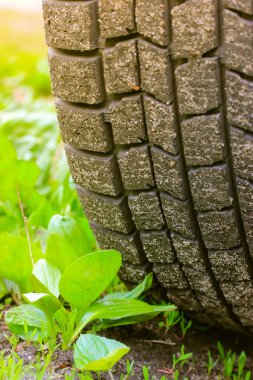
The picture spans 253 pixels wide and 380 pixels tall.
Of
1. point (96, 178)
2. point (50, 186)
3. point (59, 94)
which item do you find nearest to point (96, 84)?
point (59, 94)

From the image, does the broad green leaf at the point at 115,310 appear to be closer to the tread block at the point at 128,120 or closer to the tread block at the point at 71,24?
the tread block at the point at 128,120

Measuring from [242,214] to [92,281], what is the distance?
35 cm

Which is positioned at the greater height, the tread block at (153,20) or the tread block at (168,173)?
the tread block at (153,20)

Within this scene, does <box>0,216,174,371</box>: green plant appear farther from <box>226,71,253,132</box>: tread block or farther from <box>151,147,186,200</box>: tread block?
<box>226,71,253,132</box>: tread block

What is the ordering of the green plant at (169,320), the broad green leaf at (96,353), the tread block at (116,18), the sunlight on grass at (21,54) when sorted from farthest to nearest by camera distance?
the sunlight on grass at (21,54) → the green plant at (169,320) → the broad green leaf at (96,353) → the tread block at (116,18)

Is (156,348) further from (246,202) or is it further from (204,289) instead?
(246,202)

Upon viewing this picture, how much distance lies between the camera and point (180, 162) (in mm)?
1387

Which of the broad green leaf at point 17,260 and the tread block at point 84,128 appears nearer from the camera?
the tread block at point 84,128

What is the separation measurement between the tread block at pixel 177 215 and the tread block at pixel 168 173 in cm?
2

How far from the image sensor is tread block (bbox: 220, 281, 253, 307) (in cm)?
155

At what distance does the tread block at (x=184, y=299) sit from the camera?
1.67 m

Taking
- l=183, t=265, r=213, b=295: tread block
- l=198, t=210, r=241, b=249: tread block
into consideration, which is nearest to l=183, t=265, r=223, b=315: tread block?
l=183, t=265, r=213, b=295: tread block

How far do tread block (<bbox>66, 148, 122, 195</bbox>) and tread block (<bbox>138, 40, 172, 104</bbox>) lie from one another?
21 cm

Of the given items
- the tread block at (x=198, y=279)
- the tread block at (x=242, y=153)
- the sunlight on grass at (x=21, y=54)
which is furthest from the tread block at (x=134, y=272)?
the sunlight on grass at (x=21, y=54)
